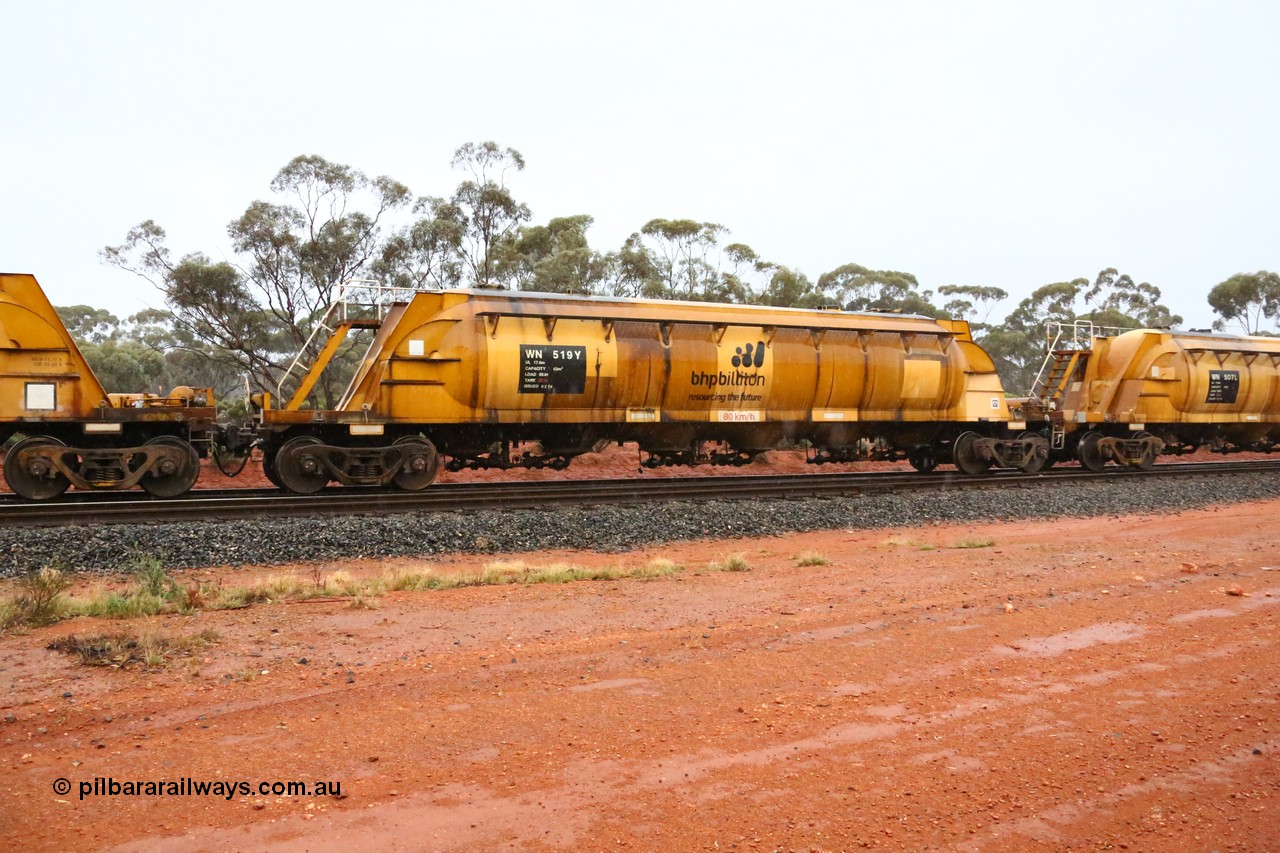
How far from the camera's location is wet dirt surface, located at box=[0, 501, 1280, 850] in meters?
4.11

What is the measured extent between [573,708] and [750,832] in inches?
68.1

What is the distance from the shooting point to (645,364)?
49.0ft

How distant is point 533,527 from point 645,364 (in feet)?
13.2

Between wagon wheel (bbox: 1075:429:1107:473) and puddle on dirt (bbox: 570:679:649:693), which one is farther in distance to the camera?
wagon wheel (bbox: 1075:429:1107:473)

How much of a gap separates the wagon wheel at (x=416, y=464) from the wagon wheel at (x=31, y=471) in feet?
15.4

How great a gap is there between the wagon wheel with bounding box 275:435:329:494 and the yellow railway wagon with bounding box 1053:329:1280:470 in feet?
52.5

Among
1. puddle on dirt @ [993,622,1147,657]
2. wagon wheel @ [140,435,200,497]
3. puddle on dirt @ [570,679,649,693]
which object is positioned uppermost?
wagon wheel @ [140,435,200,497]

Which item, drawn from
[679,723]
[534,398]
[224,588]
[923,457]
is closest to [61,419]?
[224,588]

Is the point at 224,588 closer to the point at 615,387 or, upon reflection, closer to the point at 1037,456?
the point at 615,387

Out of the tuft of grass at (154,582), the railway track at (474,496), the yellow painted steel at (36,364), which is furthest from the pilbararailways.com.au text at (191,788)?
the yellow painted steel at (36,364)

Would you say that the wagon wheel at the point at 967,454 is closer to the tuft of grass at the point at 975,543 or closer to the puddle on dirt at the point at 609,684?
the tuft of grass at the point at 975,543

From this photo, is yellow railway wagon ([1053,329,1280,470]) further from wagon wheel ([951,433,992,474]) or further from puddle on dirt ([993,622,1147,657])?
puddle on dirt ([993,622,1147,657])

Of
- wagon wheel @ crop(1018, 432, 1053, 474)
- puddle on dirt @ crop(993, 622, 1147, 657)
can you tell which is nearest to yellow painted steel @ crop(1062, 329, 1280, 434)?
wagon wheel @ crop(1018, 432, 1053, 474)

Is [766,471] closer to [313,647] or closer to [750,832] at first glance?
[313,647]
